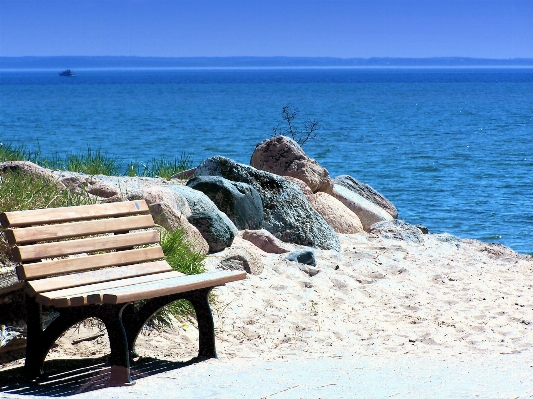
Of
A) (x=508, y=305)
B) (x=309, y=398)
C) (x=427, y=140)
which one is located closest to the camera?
(x=309, y=398)

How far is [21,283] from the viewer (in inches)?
216

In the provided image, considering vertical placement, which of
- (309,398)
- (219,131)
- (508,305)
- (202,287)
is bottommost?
(219,131)

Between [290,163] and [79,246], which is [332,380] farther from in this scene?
[290,163]

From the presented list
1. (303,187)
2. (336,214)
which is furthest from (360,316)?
(303,187)

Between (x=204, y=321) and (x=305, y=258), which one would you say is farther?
(x=305, y=258)

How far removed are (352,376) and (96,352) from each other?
1.82 m

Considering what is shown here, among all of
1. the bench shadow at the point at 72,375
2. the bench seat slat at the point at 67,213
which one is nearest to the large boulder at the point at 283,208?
the bench seat slat at the point at 67,213

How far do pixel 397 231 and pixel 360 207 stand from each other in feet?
4.16

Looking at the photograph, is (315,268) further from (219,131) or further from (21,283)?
(219,131)

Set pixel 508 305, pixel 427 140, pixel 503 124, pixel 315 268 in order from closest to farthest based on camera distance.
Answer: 1. pixel 508 305
2. pixel 315 268
3. pixel 427 140
4. pixel 503 124

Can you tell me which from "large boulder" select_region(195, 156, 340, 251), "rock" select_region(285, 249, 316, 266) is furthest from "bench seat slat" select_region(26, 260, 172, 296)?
"large boulder" select_region(195, 156, 340, 251)

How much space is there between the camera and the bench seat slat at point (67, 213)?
205 inches

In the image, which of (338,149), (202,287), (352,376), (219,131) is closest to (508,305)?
(352,376)

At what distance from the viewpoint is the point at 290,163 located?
12.2 metres
